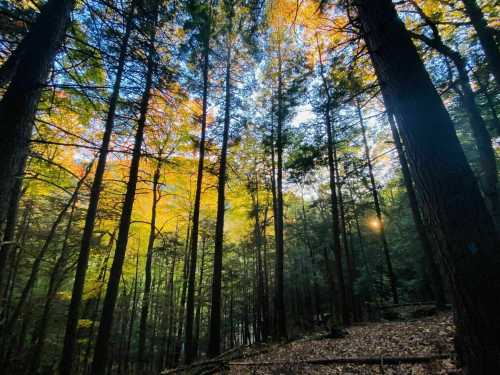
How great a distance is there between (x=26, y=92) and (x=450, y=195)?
14.6 feet

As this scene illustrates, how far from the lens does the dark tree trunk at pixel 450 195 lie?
175 cm

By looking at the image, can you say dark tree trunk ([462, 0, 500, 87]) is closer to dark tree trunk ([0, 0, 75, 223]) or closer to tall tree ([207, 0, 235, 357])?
tall tree ([207, 0, 235, 357])

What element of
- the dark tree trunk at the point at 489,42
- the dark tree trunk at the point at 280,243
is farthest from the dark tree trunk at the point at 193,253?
the dark tree trunk at the point at 489,42

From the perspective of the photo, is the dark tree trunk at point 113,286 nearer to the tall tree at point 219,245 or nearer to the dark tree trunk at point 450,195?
the tall tree at point 219,245

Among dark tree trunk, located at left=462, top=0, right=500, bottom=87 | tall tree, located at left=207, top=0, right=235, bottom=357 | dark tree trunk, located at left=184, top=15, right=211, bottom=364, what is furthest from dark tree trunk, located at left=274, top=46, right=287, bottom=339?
dark tree trunk, located at left=462, top=0, right=500, bottom=87

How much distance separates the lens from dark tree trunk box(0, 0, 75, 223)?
238 cm

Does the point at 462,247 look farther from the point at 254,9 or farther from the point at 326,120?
the point at 326,120

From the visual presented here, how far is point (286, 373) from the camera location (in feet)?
14.6

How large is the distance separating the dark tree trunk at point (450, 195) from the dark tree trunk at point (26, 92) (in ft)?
12.8

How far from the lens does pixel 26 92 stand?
2.56 meters

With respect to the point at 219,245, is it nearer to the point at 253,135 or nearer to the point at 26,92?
the point at 26,92

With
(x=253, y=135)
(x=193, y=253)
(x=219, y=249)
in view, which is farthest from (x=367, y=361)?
(x=253, y=135)

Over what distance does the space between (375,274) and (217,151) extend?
17.2 m

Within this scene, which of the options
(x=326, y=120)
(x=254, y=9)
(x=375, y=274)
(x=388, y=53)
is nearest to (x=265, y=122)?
(x=326, y=120)
